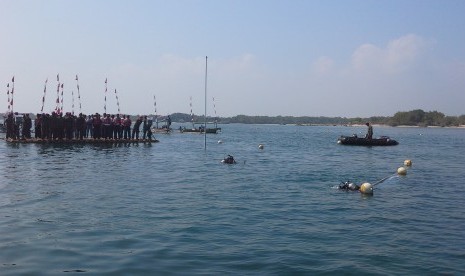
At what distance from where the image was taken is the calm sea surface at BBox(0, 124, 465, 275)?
34.2 ft

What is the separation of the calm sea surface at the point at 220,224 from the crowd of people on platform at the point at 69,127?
17.1m

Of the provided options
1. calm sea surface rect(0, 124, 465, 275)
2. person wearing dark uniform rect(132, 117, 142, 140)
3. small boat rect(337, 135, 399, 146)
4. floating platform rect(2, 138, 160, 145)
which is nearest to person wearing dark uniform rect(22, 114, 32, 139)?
floating platform rect(2, 138, 160, 145)

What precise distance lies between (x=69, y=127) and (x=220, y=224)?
108 ft

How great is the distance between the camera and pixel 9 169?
25.1m

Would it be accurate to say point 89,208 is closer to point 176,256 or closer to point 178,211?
point 178,211

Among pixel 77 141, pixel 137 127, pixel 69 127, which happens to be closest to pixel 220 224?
pixel 69 127

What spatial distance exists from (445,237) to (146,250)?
7933mm

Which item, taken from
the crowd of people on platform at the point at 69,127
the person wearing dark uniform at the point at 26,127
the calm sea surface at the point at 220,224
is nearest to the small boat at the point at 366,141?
the crowd of people on platform at the point at 69,127

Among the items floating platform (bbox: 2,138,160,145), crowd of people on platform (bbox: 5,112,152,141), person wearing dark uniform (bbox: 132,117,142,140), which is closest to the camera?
floating platform (bbox: 2,138,160,145)

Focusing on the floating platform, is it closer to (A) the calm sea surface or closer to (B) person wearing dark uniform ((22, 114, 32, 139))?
(B) person wearing dark uniform ((22, 114, 32, 139))

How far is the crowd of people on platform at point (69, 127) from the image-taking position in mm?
43031

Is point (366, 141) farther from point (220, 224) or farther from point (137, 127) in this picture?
point (220, 224)

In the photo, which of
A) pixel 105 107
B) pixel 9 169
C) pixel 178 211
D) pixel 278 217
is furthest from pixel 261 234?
pixel 105 107

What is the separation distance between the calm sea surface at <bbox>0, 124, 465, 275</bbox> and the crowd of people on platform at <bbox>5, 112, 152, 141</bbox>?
17.1 meters
